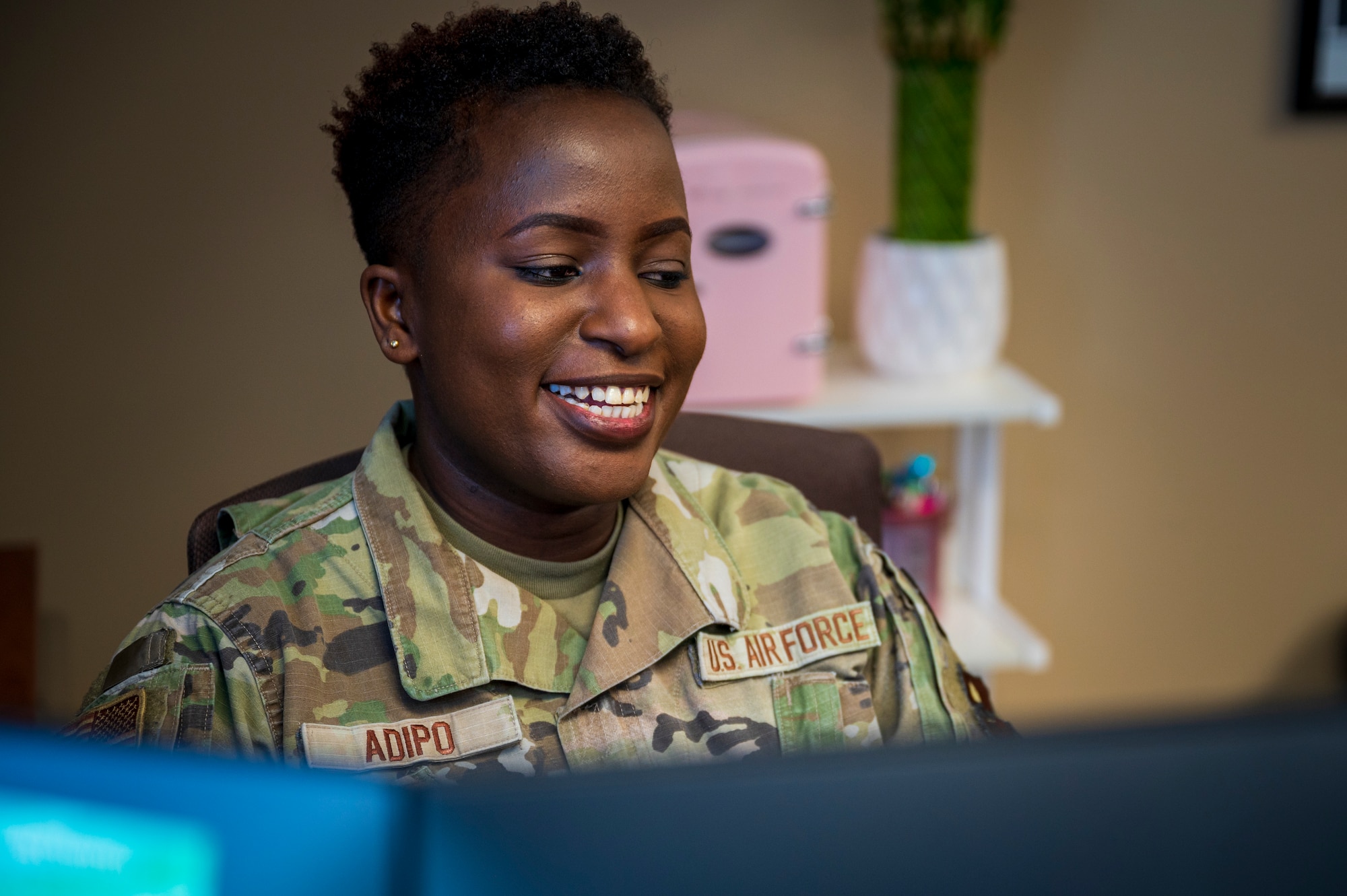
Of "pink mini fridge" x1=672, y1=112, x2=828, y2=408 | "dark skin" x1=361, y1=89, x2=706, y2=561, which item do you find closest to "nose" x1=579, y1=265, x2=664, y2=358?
"dark skin" x1=361, y1=89, x2=706, y2=561

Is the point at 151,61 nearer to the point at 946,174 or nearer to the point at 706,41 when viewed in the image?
the point at 706,41

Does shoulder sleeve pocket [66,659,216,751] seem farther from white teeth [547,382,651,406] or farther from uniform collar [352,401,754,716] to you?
white teeth [547,382,651,406]

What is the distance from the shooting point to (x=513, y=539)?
99cm

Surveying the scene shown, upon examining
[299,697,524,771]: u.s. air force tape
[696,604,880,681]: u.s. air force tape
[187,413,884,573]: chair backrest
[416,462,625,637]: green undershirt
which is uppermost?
[187,413,884,573]: chair backrest

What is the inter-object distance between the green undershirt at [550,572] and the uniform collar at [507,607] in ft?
0.04

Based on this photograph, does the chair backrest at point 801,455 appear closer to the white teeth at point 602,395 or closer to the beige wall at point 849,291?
the white teeth at point 602,395

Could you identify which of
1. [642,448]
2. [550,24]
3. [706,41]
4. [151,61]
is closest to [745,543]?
[642,448]

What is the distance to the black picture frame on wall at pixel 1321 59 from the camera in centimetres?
220

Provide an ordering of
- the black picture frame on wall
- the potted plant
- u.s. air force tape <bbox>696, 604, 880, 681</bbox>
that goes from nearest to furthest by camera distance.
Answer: u.s. air force tape <bbox>696, 604, 880, 681</bbox>
the potted plant
the black picture frame on wall

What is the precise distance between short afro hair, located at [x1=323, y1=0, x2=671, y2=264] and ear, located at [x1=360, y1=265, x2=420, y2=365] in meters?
0.02

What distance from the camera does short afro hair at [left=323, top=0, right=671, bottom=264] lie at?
3.00 feet

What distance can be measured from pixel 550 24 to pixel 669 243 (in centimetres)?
18

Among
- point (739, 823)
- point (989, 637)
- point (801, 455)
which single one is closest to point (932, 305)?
point (989, 637)

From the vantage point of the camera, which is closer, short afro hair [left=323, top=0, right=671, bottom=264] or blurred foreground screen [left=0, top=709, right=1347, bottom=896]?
blurred foreground screen [left=0, top=709, right=1347, bottom=896]
